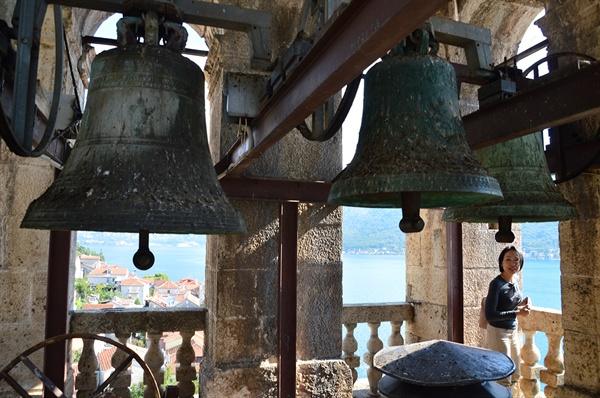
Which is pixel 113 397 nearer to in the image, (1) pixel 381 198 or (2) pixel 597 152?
(1) pixel 381 198

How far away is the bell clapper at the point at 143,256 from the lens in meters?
1.36

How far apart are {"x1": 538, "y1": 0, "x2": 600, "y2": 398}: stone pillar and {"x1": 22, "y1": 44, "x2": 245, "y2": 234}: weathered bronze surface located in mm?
2024

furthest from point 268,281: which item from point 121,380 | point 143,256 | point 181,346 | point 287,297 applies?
point 143,256

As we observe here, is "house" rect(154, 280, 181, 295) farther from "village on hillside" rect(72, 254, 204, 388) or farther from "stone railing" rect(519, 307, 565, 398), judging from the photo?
"stone railing" rect(519, 307, 565, 398)

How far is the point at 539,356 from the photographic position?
3936mm

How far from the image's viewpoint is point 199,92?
1.61 meters

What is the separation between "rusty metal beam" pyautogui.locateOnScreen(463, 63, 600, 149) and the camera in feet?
5.01

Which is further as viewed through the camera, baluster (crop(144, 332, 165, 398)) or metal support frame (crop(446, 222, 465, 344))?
metal support frame (crop(446, 222, 465, 344))

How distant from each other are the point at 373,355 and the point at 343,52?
3.73 metres

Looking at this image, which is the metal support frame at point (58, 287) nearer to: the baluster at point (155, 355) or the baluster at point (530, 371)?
the baluster at point (155, 355)

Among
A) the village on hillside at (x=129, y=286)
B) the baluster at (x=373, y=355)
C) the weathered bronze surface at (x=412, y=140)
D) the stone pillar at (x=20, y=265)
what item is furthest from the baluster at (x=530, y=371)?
the village on hillside at (x=129, y=286)

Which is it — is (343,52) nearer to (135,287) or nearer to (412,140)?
(412,140)

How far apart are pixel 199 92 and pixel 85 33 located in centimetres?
267

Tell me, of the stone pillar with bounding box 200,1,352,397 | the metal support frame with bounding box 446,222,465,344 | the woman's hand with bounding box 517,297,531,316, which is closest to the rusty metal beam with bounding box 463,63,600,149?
the stone pillar with bounding box 200,1,352,397
